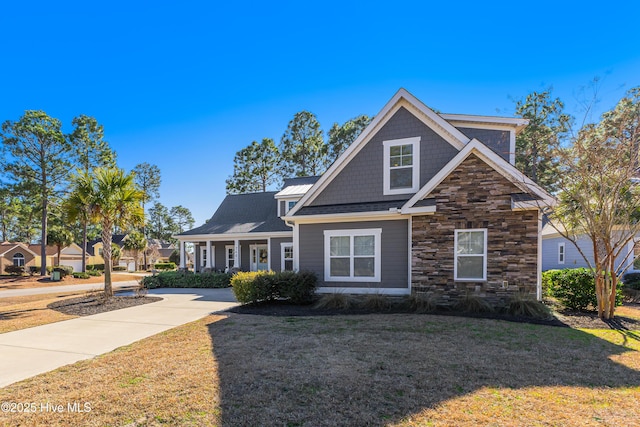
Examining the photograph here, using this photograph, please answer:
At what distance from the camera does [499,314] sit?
8750 mm

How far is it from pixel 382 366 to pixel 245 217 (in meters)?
19.0

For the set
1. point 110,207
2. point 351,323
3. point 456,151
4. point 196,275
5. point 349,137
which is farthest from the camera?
point 349,137

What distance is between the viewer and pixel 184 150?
2191 centimetres

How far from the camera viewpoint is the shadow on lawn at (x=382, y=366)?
143 inches

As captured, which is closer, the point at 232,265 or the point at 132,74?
the point at 132,74

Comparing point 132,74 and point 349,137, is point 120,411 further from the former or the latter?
point 349,137

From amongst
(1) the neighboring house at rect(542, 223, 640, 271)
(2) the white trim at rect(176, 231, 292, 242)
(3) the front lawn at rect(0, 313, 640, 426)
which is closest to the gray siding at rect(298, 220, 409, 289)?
(3) the front lawn at rect(0, 313, 640, 426)

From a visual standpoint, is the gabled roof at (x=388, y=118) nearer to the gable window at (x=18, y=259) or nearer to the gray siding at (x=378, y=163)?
the gray siding at (x=378, y=163)

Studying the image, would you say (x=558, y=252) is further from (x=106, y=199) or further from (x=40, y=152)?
(x=40, y=152)

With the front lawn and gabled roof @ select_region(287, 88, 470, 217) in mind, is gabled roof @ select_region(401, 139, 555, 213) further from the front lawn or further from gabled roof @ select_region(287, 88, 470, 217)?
the front lawn

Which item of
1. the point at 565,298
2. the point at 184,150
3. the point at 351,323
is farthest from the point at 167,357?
the point at 184,150

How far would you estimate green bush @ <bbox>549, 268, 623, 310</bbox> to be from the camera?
9.52m

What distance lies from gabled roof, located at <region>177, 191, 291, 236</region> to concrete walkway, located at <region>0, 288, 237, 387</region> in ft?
31.7

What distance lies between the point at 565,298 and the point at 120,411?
11755mm
